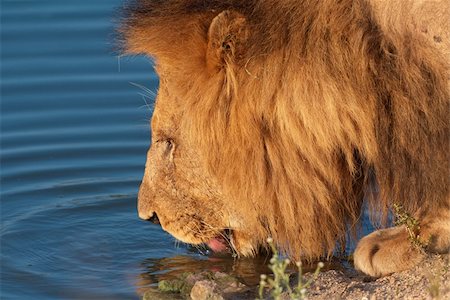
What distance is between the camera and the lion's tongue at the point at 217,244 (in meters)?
5.12

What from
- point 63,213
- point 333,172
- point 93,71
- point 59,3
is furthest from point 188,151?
point 59,3

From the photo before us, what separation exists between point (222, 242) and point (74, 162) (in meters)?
1.90

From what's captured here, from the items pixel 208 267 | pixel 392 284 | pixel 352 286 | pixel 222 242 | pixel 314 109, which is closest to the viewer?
pixel 314 109

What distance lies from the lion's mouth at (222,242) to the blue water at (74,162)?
8 cm

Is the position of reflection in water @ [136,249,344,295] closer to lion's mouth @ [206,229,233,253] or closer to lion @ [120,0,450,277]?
lion's mouth @ [206,229,233,253]

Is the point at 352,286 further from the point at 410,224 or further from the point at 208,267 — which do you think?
the point at 208,267

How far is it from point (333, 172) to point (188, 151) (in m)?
0.67

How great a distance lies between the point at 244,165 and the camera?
4.48 m


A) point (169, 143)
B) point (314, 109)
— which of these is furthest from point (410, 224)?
point (169, 143)

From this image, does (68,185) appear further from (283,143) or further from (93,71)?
(283,143)

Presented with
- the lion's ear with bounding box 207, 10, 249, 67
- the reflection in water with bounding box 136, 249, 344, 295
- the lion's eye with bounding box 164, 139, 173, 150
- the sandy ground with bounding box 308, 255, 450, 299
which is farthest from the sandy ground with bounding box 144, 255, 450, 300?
the lion's ear with bounding box 207, 10, 249, 67

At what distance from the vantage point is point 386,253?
4633 mm

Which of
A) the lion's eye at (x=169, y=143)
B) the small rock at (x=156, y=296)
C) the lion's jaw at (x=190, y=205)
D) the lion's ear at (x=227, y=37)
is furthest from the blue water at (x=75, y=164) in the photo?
the lion's ear at (x=227, y=37)

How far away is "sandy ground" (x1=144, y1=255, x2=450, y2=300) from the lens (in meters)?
4.27
